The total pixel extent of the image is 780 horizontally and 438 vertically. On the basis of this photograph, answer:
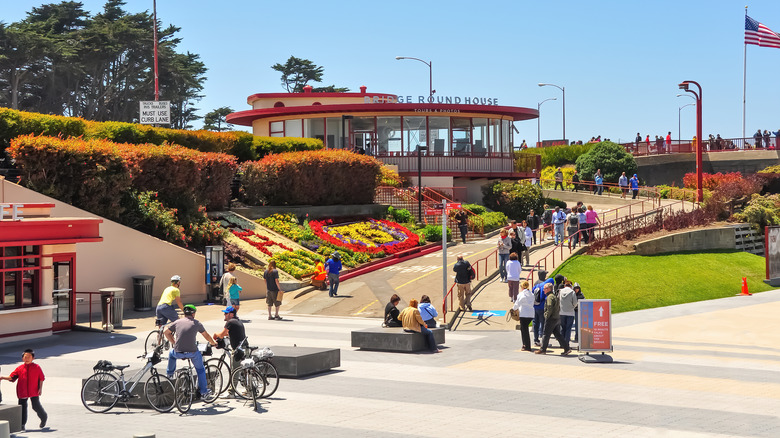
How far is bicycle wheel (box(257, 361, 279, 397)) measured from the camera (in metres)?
15.0

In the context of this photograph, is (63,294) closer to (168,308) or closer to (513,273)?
(168,308)

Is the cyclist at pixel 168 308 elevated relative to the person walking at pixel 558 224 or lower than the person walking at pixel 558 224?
lower

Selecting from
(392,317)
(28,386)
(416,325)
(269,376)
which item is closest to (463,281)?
(392,317)

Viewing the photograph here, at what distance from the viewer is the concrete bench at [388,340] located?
20.1 meters

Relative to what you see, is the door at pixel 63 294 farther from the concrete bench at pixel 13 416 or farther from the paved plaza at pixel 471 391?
the concrete bench at pixel 13 416

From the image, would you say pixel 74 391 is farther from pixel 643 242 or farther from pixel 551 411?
pixel 643 242

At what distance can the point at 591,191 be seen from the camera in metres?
55.1

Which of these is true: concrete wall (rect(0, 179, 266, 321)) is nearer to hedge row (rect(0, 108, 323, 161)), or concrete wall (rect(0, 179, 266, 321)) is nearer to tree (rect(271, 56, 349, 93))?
hedge row (rect(0, 108, 323, 161))

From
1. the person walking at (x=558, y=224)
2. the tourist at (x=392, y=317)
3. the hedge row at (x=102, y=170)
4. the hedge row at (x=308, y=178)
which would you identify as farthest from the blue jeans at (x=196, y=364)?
the hedge row at (x=308, y=178)

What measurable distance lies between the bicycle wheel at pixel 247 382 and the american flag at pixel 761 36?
4591cm

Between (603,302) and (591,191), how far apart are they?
36.4 m

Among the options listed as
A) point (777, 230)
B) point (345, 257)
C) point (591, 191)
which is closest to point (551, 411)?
point (345, 257)

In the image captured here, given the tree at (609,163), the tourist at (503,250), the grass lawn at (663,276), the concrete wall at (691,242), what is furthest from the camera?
the tree at (609,163)

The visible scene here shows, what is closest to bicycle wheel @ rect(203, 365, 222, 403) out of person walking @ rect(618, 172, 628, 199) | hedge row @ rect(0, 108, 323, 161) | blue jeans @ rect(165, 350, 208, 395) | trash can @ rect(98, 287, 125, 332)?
blue jeans @ rect(165, 350, 208, 395)
